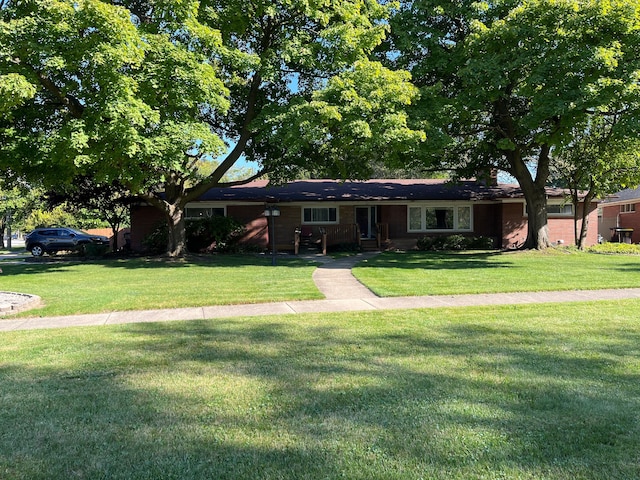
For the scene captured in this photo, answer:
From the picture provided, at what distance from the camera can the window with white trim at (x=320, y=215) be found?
24.4 m

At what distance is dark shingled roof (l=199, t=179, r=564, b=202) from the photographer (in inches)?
930

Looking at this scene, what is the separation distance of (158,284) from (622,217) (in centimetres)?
3612

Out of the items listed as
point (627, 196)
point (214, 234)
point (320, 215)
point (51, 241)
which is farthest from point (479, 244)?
point (51, 241)

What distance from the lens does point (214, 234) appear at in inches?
862

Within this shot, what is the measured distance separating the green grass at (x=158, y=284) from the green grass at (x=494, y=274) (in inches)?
86.1

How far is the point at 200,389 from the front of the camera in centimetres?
441

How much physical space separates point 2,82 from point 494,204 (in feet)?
74.0

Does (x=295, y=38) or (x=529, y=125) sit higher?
(x=295, y=38)

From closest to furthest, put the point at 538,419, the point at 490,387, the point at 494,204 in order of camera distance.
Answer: the point at 538,419 → the point at 490,387 → the point at 494,204

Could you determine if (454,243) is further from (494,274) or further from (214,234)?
(214,234)

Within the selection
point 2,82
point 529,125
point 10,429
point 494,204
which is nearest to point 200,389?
point 10,429

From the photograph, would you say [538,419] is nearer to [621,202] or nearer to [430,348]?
[430,348]

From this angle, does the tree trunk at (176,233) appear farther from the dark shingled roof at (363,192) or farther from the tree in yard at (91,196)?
the tree in yard at (91,196)

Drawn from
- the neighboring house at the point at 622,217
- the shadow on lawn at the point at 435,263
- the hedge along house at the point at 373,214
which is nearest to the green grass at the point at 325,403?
the shadow on lawn at the point at 435,263
